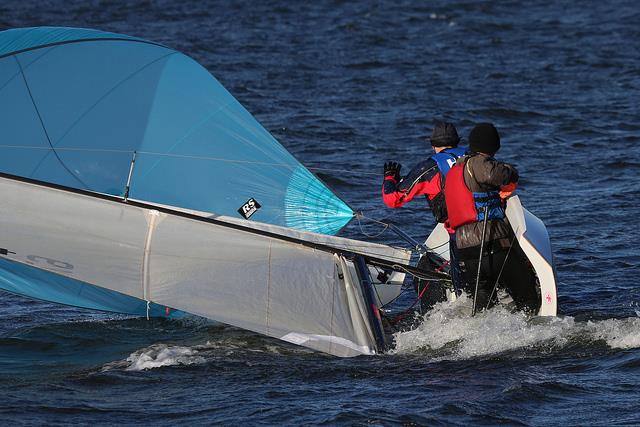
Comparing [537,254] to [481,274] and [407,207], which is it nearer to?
[481,274]

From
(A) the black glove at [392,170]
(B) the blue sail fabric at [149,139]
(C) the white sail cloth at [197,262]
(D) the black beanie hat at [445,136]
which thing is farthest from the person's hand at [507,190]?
(B) the blue sail fabric at [149,139]

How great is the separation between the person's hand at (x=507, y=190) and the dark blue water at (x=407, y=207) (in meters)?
0.76

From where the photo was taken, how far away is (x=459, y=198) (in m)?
7.16

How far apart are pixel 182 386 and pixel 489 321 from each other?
2.02 metres

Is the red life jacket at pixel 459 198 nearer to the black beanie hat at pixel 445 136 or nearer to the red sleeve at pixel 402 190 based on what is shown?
the red sleeve at pixel 402 190

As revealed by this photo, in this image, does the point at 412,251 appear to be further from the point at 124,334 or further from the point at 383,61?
the point at 383,61

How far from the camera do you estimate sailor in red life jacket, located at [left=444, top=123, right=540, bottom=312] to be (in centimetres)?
708

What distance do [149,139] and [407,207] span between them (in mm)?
3717

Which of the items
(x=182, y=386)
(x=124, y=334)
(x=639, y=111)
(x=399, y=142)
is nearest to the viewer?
(x=182, y=386)

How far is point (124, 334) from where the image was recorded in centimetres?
830

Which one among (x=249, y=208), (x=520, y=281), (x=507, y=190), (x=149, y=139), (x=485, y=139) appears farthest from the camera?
(x=149, y=139)

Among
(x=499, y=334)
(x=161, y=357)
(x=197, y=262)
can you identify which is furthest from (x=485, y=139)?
(x=161, y=357)

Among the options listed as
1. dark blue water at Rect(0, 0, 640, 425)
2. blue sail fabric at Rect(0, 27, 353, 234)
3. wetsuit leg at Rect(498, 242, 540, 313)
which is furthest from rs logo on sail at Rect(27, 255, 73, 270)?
wetsuit leg at Rect(498, 242, 540, 313)

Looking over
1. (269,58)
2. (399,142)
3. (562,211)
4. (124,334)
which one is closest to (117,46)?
(124,334)
